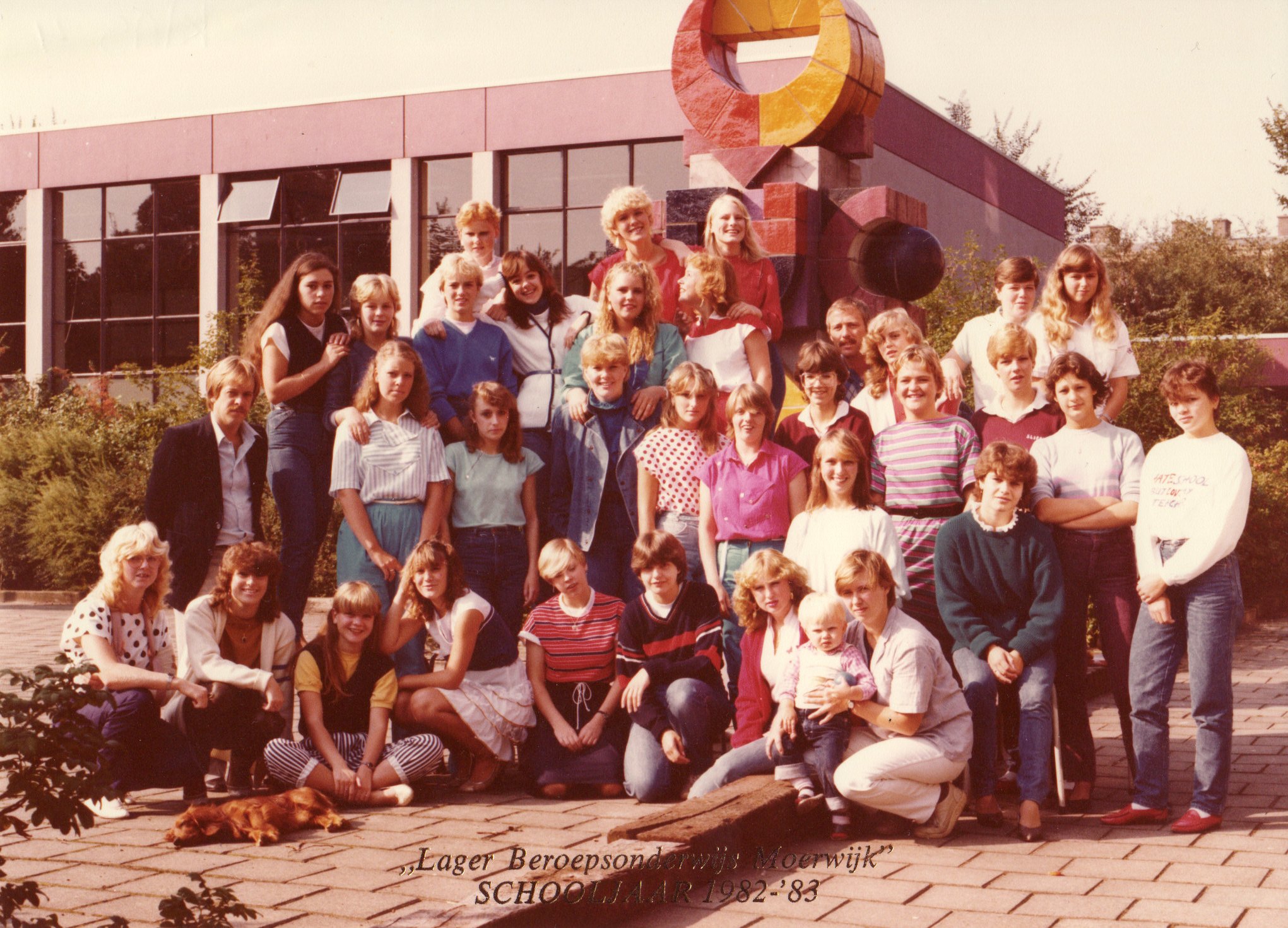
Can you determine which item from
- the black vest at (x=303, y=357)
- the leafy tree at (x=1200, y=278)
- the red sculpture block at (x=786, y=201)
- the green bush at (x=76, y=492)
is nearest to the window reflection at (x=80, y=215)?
the green bush at (x=76, y=492)

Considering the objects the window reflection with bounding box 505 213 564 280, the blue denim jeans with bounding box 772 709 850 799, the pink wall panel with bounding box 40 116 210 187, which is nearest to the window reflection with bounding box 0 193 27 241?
the pink wall panel with bounding box 40 116 210 187

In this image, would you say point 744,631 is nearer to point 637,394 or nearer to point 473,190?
point 637,394

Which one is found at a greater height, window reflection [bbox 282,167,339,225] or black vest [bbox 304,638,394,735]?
window reflection [bbox 282,167,339,225]

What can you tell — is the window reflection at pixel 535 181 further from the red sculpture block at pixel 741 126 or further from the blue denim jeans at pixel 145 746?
the blue denim jeans at pixel 145 746

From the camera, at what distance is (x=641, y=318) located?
22.5ft

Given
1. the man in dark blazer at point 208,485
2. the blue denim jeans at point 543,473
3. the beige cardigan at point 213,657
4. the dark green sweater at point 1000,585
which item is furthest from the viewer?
the blue denim jeans at point 543,473

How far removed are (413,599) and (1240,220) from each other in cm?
3917

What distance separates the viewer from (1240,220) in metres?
40.4

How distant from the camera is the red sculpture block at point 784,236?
8.87 meters

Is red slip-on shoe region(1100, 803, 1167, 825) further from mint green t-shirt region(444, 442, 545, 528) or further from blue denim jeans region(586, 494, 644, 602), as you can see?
mint green t-shirt region(444, 442, 545, 528)

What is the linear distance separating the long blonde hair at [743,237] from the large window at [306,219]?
867 inches

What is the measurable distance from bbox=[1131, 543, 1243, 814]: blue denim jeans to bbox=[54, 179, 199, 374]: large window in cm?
2775

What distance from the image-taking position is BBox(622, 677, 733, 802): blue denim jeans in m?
6.04

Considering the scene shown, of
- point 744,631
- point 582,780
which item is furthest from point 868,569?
point 582,780
